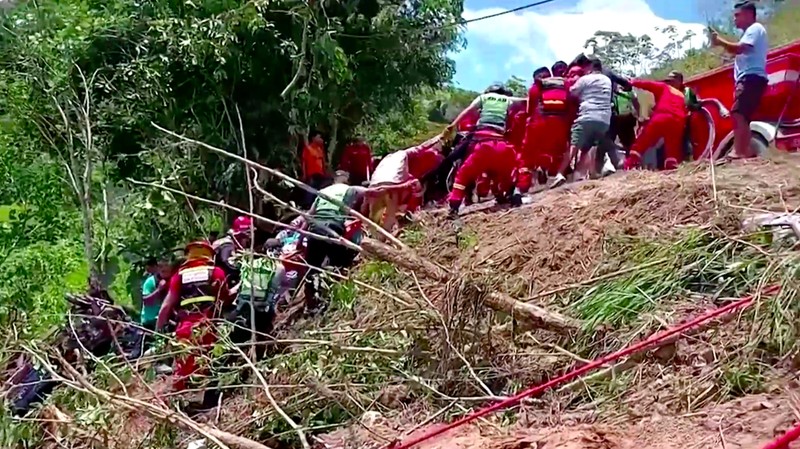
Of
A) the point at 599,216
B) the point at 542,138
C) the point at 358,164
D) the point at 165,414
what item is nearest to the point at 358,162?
the point at 358,164

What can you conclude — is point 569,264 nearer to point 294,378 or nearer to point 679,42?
point 294,378

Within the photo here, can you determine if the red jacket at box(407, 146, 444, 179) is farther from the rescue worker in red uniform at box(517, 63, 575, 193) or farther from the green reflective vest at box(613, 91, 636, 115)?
the green reflective vest at box(613, 91, 636, 115)

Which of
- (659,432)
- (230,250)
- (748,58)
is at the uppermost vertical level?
(748,58)

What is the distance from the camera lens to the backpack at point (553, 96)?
873 cm

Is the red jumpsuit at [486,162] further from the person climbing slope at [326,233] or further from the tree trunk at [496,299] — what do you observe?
the tree trunk at [496,299]

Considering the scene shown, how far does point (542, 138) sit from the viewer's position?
8984 mm

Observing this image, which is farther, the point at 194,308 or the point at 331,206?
the point at 331,206

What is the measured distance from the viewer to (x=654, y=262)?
5621 mm

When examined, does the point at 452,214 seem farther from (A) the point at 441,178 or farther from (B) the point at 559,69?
(B) the point at 559,69

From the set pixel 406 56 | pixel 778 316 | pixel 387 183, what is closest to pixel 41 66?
pixel 406 56

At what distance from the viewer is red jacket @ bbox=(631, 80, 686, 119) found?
848cm

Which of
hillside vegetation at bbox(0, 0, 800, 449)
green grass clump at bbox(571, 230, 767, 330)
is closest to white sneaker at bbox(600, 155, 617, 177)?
hillside vegetation at bbox(0, 0, 800, 449)

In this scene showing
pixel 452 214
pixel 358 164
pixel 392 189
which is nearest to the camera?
pixel 392 189

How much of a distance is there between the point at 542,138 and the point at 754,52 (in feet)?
7.36
